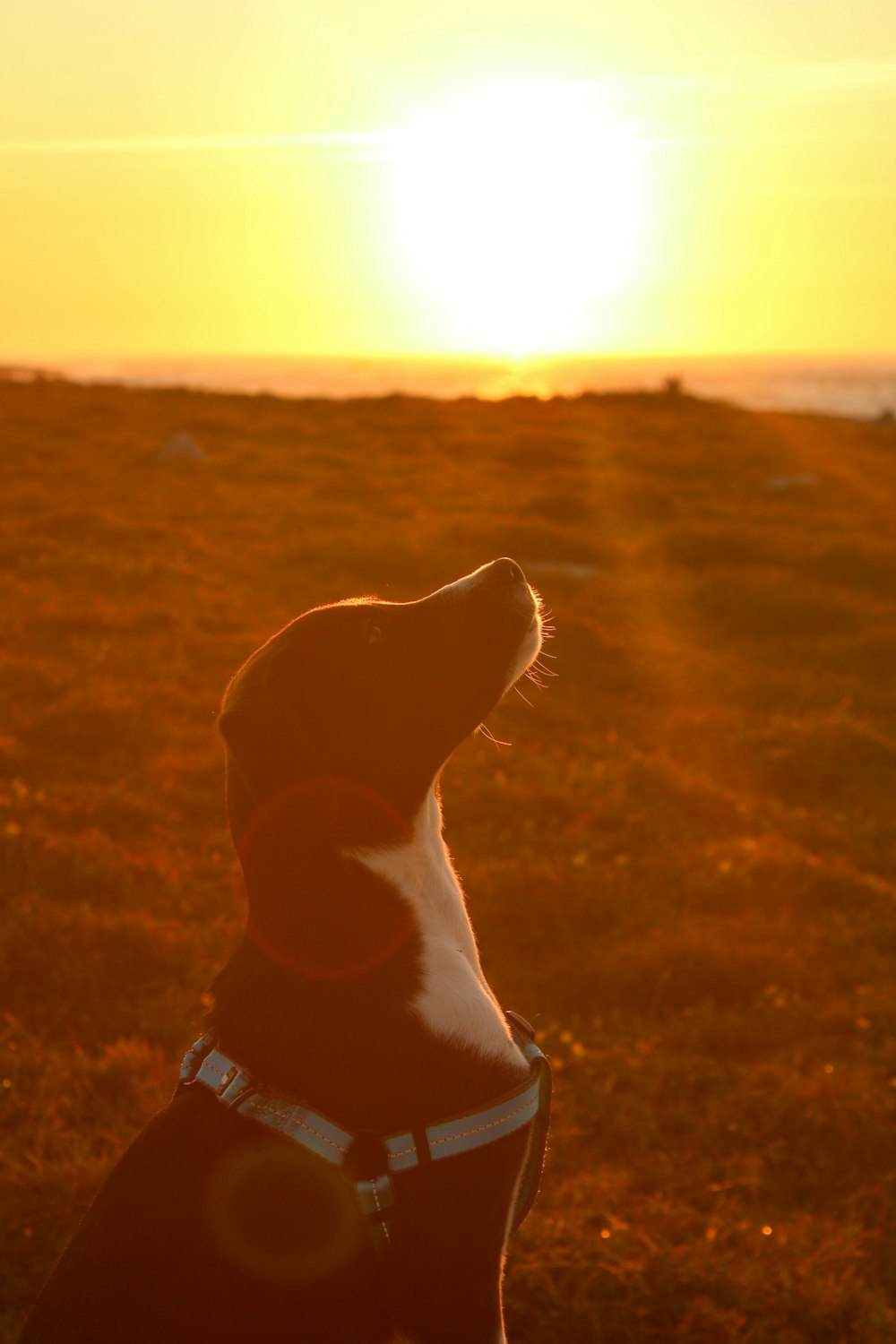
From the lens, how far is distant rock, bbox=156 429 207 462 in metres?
20.8

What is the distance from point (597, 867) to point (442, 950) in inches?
152

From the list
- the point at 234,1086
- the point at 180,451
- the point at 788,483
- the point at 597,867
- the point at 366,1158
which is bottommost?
the point at 597,867

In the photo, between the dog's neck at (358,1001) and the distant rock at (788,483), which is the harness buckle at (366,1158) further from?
the distant rock at (788,483)

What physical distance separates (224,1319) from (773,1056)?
341cm

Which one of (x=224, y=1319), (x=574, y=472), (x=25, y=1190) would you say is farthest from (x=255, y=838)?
(x=574, y=472)

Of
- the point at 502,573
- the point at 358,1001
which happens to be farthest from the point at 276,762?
the point at 502,573

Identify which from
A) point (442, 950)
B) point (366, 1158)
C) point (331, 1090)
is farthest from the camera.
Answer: point (442, 950)

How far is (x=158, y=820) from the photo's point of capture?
7.24m

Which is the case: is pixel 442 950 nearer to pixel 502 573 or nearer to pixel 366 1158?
pixel 366 1158

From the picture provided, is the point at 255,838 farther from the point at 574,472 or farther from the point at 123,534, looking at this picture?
the point at 574,472

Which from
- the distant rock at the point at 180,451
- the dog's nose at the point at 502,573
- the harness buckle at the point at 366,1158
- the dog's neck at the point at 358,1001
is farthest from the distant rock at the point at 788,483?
the harness buckle at the point at 366,1158

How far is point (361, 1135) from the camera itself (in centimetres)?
268

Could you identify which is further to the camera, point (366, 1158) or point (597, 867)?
point (597, 867)

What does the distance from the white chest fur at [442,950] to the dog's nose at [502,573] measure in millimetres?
645
